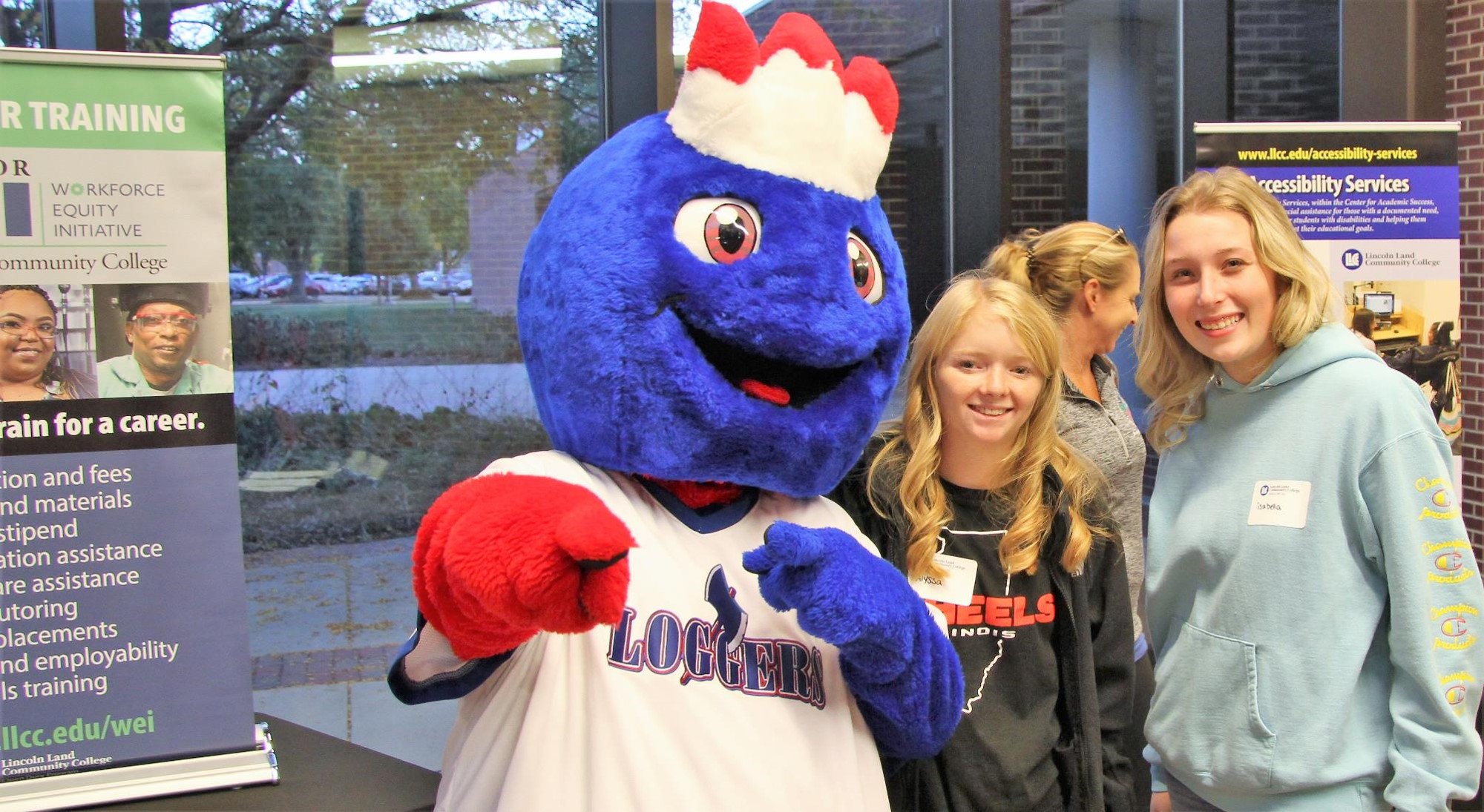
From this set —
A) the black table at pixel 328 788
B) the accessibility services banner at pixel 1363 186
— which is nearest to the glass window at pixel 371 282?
the black table at pixel 328 788

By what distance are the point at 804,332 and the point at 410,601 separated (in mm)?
3036

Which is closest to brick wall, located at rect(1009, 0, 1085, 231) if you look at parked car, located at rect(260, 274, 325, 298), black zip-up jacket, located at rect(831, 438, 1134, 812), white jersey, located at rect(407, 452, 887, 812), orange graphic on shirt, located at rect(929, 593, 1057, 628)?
parked car, located at rect(260, 274, 325, 298)

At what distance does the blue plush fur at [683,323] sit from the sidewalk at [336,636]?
9.17 ft

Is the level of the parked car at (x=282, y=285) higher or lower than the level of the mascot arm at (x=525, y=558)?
higher

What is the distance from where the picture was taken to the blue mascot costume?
1462 mm

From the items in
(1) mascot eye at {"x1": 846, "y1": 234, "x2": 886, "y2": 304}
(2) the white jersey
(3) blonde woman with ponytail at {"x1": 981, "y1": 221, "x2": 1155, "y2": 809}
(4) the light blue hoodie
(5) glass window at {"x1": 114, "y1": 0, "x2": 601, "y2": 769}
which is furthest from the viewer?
(5) glass window at {"x1": 114, "y1": 0, "x2": 601, "y2": 769}

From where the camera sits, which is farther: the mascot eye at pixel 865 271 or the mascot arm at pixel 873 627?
the mascot eye at pixel 865 271

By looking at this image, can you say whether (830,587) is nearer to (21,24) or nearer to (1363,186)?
(1363,186)

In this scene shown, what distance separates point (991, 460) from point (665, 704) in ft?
2.72

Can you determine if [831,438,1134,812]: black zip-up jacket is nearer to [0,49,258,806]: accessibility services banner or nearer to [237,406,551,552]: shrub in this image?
[0,49,258,806]: accessibility services banner

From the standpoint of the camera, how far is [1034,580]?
1.98 metres

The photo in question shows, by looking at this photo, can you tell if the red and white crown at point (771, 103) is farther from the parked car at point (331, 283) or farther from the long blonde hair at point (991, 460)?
the parked car at point (331, 283)

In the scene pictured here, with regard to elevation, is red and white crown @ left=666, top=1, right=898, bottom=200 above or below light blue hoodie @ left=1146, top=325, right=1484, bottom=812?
above

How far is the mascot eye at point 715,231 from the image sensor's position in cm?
164
